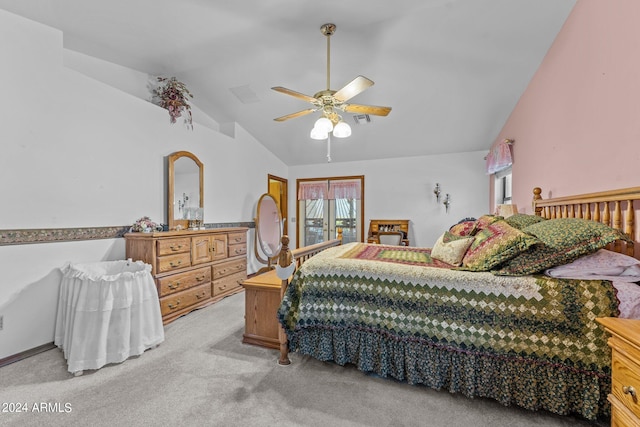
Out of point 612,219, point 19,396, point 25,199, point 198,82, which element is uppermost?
point 198,82

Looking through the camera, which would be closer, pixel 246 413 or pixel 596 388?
pixel 596 388

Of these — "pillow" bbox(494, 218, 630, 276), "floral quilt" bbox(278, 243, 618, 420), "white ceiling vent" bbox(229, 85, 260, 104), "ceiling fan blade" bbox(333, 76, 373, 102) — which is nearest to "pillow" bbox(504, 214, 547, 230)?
"pillow" bbox(494, 218, 630, 276)

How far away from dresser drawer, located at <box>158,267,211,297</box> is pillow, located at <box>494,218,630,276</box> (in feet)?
9.91

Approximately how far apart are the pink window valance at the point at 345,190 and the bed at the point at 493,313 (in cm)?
400

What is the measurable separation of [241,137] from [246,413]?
13.8ft

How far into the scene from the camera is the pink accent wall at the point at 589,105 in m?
1.73

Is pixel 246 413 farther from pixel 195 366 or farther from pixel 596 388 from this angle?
pixel 596 388

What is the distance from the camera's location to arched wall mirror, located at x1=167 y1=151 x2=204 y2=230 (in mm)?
3497

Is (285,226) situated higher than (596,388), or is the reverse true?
(285,226)

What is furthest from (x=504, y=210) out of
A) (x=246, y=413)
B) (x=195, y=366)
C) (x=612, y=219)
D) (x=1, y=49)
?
(x=1, y=49)

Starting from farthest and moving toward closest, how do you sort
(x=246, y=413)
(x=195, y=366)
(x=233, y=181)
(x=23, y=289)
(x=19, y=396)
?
(x=233, y=181)
(x=23, y=289)
(x=195, y=366)
(x=19, y=396)
(x=246, y=413)

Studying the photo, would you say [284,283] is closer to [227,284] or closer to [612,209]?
[227,284]

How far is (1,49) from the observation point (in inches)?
85.4

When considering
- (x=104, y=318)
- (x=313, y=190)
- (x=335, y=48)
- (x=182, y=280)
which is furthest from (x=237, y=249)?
(x=335, y=48)
